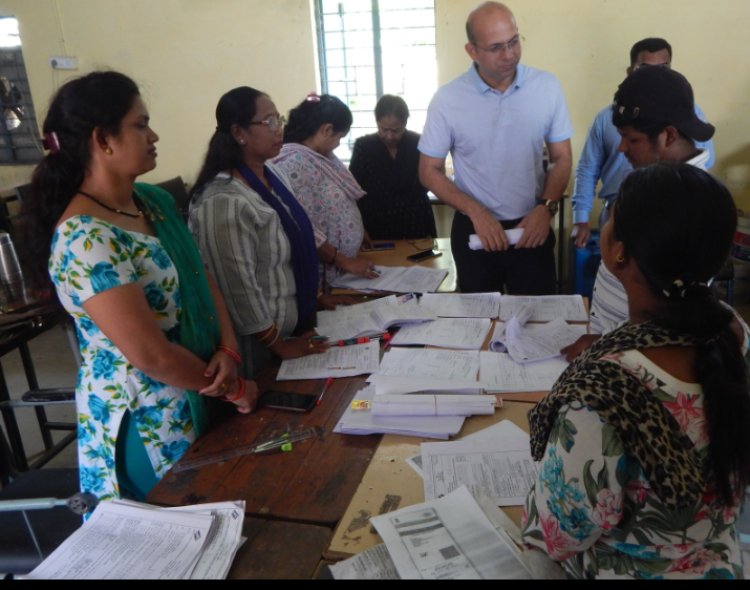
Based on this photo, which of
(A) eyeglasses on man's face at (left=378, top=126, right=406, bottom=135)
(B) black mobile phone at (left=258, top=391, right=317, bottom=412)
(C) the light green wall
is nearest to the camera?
(B) black mobile phone at (left=258, top=391, right=317, bottom=412)

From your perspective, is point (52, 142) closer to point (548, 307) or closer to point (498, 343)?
point (498, 343)

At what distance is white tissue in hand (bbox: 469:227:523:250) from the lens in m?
2.28

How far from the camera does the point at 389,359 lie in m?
1.64

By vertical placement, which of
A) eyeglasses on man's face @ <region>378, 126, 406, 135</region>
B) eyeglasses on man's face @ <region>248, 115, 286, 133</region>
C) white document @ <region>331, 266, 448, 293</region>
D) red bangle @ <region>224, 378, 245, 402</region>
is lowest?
white document @ <region>331, 266, 448, 293</region>

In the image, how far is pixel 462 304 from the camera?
2.06 meters

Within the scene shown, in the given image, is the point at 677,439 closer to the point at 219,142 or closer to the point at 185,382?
the point at 185,382

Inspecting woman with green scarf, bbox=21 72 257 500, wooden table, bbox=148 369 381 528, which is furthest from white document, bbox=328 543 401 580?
woman with green scarf, bbox=21 72 257 500

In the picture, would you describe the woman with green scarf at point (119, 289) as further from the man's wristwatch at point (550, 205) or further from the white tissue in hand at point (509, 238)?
the man's wristwatch at point (550, 205)

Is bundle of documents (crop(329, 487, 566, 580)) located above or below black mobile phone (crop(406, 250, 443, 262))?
above

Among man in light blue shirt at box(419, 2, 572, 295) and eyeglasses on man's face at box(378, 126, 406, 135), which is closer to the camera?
man in light blue shirt at box(419, 2, 572, 295)

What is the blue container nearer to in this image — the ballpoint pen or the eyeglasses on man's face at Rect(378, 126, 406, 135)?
the eyeglasses on man's face at Rect(378, 126, 406, 135)

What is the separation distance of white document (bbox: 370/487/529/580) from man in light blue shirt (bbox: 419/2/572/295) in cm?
137

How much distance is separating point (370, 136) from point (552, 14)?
156cm

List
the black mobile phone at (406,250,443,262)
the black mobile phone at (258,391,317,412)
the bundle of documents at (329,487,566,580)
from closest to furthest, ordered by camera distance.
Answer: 1. the bundle of documents at (329,487,566,580)
2. the black mobile phone at (258,391,317,412)
3. the black mobile phone at (406,250,443,262)
